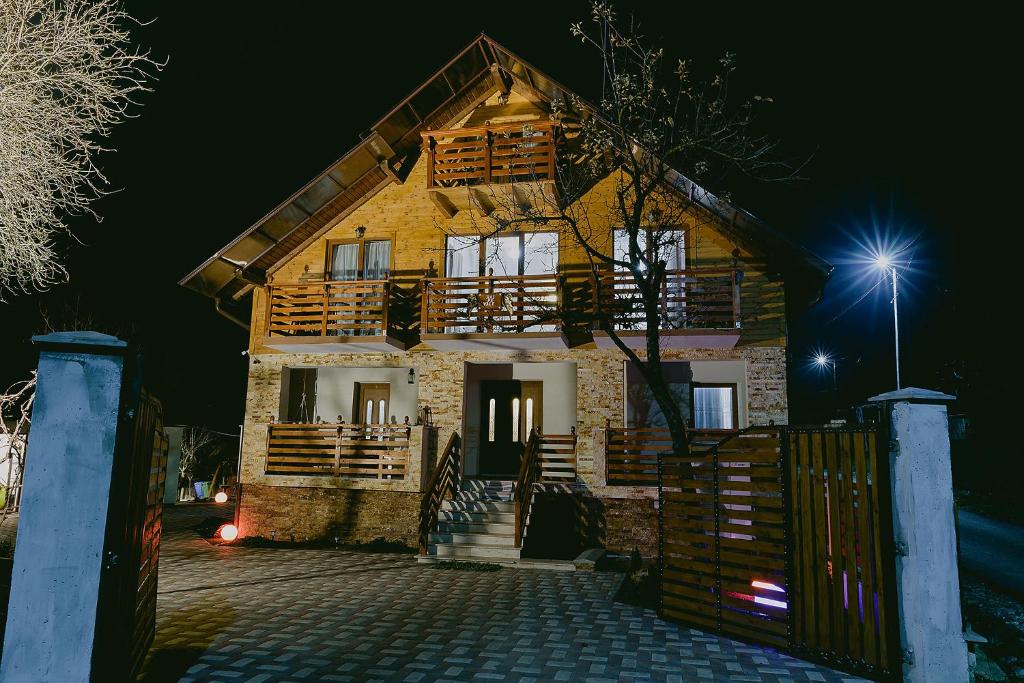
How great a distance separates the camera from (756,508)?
7102 mm

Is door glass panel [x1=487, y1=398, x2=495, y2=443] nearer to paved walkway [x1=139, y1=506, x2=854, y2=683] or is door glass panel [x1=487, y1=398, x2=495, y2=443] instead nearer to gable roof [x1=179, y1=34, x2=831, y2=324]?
paved walkway [x1=139, y1=506, x2=854, y2=683]

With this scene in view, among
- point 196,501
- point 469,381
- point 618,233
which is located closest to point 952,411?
point 618,233

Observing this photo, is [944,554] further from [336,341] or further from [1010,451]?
[1010,451]

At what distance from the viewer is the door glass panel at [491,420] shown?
15830mm

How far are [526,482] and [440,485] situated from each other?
6.93 ft

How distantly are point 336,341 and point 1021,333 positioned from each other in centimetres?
2741

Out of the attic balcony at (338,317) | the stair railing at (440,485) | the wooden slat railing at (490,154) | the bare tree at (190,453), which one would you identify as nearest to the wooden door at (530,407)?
the stair railing at (440,485)

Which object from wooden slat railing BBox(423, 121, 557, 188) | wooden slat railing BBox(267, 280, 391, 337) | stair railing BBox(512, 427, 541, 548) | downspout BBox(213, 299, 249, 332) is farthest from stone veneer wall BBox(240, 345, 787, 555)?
wooden slat railing BBox(423, 121, 557, 188)

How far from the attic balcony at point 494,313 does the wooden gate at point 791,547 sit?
6.14 m

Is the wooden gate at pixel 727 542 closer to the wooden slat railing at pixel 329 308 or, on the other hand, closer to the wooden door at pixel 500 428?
the wooden door at pixel 500 428

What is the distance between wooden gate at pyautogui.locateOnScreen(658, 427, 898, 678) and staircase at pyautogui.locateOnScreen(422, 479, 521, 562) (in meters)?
4.64

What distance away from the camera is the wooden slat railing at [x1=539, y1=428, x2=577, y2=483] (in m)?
14.0

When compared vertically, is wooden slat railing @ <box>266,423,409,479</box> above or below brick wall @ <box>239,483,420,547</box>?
above

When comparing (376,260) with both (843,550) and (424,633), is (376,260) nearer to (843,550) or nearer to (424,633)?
(424,633)
